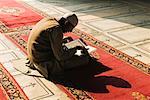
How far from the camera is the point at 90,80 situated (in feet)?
14.4

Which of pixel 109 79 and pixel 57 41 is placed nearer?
pixel 57 41

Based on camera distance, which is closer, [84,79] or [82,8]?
[84,79]

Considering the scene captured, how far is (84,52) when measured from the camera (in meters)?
4.66

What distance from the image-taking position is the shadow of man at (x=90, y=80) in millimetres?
4195

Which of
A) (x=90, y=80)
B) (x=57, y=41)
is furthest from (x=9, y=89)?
(x=90, y=80)

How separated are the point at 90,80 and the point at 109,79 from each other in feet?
0.94

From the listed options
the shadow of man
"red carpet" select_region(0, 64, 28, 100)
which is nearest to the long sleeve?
the shadow of man

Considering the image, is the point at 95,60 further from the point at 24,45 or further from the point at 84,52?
the point at 24,45

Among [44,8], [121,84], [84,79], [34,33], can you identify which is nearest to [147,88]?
[121,84]

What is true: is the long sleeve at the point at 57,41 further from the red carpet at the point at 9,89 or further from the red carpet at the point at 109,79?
the red carpet at the point at 9,89

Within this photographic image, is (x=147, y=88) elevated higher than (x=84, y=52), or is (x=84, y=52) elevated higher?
(x=84, y=52)

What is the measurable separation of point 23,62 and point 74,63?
2.91 feet

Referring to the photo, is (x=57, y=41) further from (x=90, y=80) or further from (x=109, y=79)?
(x=109, y=79)

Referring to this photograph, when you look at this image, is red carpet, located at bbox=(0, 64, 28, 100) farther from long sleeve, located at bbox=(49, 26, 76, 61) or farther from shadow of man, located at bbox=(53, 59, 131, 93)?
long sleeve, located at bbox=(49, 26, 76, 61)
